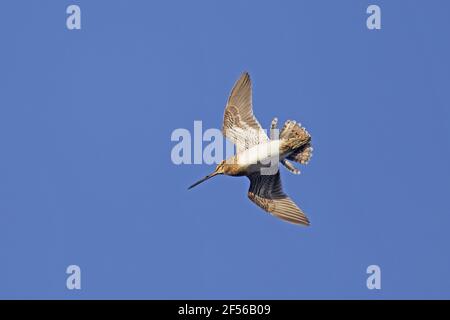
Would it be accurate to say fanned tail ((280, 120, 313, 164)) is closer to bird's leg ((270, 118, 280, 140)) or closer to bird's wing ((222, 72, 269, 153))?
bird's leg ((270, 118, 280, 140))

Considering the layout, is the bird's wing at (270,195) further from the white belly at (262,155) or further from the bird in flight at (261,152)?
the white belly at (262,155)

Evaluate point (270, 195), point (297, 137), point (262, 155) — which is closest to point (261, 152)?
point (262, 155)

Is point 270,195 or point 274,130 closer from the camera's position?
point 274,130

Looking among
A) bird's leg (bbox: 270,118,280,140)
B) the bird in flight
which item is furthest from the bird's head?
bird's leg (bbox: 270,118,280,140)

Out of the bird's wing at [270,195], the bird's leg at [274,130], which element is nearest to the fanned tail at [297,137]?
the bird's leg at [274,130]

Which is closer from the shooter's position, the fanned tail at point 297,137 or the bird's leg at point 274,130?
the fanned tail at point 297,137

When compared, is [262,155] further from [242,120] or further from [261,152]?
[242,120]
